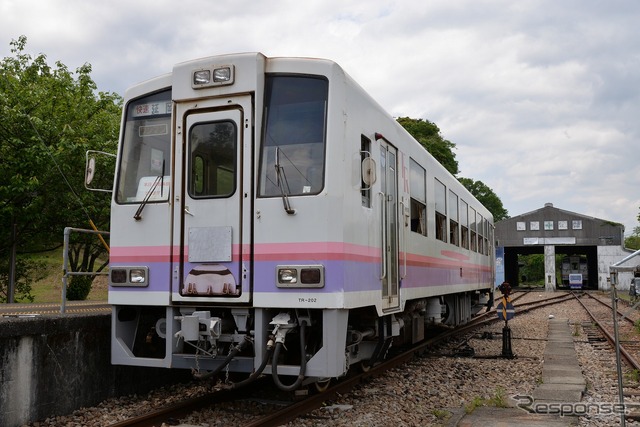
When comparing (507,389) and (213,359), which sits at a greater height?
(213,359)

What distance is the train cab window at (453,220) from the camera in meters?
11.4

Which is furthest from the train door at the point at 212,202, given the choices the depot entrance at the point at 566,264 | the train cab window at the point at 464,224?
the depot entrance at the point at 566,264

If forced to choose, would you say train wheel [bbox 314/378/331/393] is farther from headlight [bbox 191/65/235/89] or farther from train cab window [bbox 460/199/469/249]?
train cab window [bbox 460/199/469/249]

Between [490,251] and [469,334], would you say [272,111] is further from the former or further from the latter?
[490,251]

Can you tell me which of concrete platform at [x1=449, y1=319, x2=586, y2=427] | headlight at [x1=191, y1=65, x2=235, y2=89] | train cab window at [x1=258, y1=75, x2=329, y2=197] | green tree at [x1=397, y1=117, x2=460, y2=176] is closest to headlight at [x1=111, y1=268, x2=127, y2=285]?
train cab window at [x1=258, y1=75, x2=329, y2=197]

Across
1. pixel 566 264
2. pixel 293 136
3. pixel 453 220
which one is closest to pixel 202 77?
pixel 293 136

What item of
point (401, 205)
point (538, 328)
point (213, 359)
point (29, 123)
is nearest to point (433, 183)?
point (401, 205)

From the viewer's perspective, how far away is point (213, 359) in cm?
571

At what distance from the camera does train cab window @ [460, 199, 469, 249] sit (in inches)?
500

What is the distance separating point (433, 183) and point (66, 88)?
11.2 m

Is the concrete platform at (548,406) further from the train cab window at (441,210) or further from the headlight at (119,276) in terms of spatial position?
the headlight at (119,276)

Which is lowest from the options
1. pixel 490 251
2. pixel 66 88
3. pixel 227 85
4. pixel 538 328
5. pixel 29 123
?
pixel 538 328

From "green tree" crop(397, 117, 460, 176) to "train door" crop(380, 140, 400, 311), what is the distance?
120 ft

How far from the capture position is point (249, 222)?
5789mm
